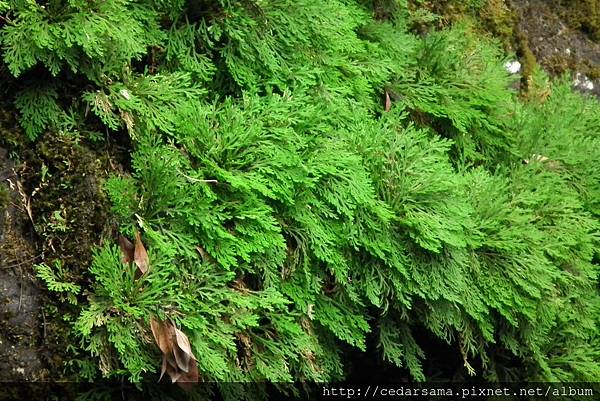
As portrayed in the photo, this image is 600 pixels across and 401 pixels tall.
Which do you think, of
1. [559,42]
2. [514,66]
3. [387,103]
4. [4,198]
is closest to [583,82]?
[559,42]

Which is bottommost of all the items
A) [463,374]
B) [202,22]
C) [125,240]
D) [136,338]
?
[463,374]

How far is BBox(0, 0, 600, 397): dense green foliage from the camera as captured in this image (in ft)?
8.73

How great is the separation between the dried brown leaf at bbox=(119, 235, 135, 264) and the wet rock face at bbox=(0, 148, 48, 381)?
0.32 metres

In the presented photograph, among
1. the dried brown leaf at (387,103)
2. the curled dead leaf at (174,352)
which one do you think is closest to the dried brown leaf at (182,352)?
the curled dead leaf at (174,352)

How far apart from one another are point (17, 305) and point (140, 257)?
47cm

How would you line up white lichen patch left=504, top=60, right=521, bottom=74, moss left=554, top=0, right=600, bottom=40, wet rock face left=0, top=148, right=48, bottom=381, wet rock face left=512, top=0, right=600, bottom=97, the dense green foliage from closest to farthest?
1. wet rock face left=0, top=148, right=48, bottom=381
2. the dense green foliage
3. white lichen patch left=504, top=60, right=521, bottom=74
4. wet rock face left=512, top=0, right=600, bottom=97
5. moss left=554, top=0, right=600, bottom=40

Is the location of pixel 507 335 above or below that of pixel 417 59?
below

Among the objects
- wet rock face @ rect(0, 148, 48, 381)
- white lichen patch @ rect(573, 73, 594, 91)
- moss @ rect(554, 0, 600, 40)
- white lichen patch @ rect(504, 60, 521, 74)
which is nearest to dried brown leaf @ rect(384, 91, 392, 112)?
white lichen patch @ rect(504, 60, 521, 74)

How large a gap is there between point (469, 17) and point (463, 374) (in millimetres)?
2399

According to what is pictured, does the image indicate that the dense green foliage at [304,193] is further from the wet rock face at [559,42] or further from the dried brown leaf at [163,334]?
the wet rock face at [559,42]

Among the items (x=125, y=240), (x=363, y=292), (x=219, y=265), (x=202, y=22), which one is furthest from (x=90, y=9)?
(x=363, y=292)

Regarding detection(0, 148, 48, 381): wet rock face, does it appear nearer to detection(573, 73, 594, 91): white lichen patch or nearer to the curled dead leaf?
the curled dead leaf

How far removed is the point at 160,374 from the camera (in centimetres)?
268

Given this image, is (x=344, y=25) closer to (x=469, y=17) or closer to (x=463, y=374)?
(x=469, y=17)
